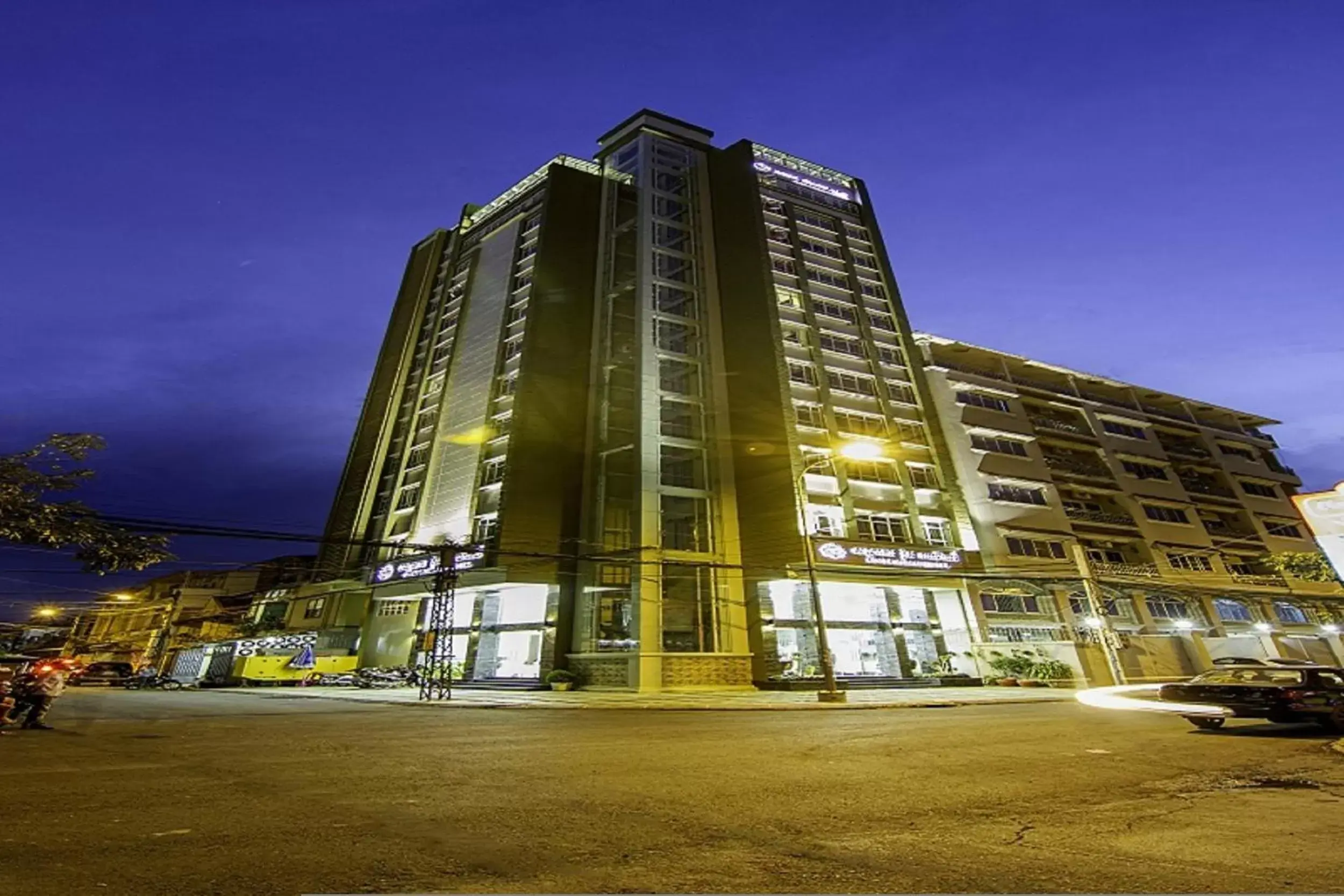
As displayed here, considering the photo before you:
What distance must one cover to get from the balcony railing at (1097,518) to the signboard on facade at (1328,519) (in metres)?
39.2

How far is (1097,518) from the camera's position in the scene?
42844 millimetres

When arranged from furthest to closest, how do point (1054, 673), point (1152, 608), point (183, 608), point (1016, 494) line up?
1. point (183, 608)
2. point (1016, 494)
3. point (1152, 608)
4. point (1054, 673)

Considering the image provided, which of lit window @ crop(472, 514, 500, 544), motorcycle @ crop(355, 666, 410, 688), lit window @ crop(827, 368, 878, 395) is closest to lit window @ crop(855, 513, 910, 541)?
lit window @ crop(827, 368, 878, 395)

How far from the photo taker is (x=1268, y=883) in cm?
348

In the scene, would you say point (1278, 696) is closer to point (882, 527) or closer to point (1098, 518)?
point (882, 527)

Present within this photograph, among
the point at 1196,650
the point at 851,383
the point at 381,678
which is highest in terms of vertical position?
the point at 851,383

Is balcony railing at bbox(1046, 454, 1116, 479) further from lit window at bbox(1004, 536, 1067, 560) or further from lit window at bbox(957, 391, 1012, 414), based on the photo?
lit window at bbox(1004, 536, 1067, 560)

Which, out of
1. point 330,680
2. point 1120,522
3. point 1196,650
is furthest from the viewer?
point 1120,522

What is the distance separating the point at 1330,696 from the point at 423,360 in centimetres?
5461

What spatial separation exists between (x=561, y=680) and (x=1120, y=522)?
41.3 m

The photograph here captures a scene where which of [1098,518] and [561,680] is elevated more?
[1098,518]

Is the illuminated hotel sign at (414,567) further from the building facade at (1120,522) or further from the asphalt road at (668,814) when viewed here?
the building facade at (1120,522)

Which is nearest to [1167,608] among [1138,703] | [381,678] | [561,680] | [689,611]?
[1138,703]

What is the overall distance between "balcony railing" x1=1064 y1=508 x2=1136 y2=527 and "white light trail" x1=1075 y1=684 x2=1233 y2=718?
1472cm
